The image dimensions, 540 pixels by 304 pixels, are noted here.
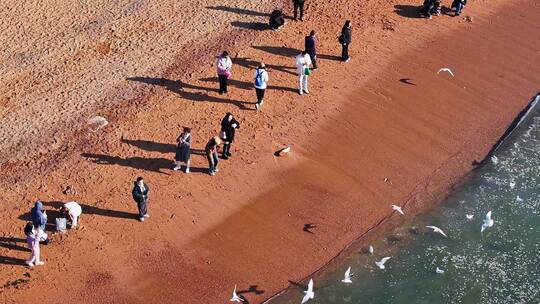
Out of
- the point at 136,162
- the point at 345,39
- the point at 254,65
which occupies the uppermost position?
the point at 345,39

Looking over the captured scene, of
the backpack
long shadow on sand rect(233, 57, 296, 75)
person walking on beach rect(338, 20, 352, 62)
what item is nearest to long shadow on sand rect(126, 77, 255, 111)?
the backpack

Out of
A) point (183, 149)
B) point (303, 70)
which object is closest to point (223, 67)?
point (303, 70)

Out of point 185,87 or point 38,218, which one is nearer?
point 38,218

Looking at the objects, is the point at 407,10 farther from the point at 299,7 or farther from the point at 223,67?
the point at 223,67

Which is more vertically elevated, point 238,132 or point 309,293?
point 238,132

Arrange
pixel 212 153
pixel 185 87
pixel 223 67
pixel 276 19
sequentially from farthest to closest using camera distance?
pixel 276 19
pixel 185 87
pixel 223 67
pixel 212 153

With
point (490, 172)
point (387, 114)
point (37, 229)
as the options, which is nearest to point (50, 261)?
point (37, 229)

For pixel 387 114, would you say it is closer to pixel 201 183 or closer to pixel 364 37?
pixel 364 37
